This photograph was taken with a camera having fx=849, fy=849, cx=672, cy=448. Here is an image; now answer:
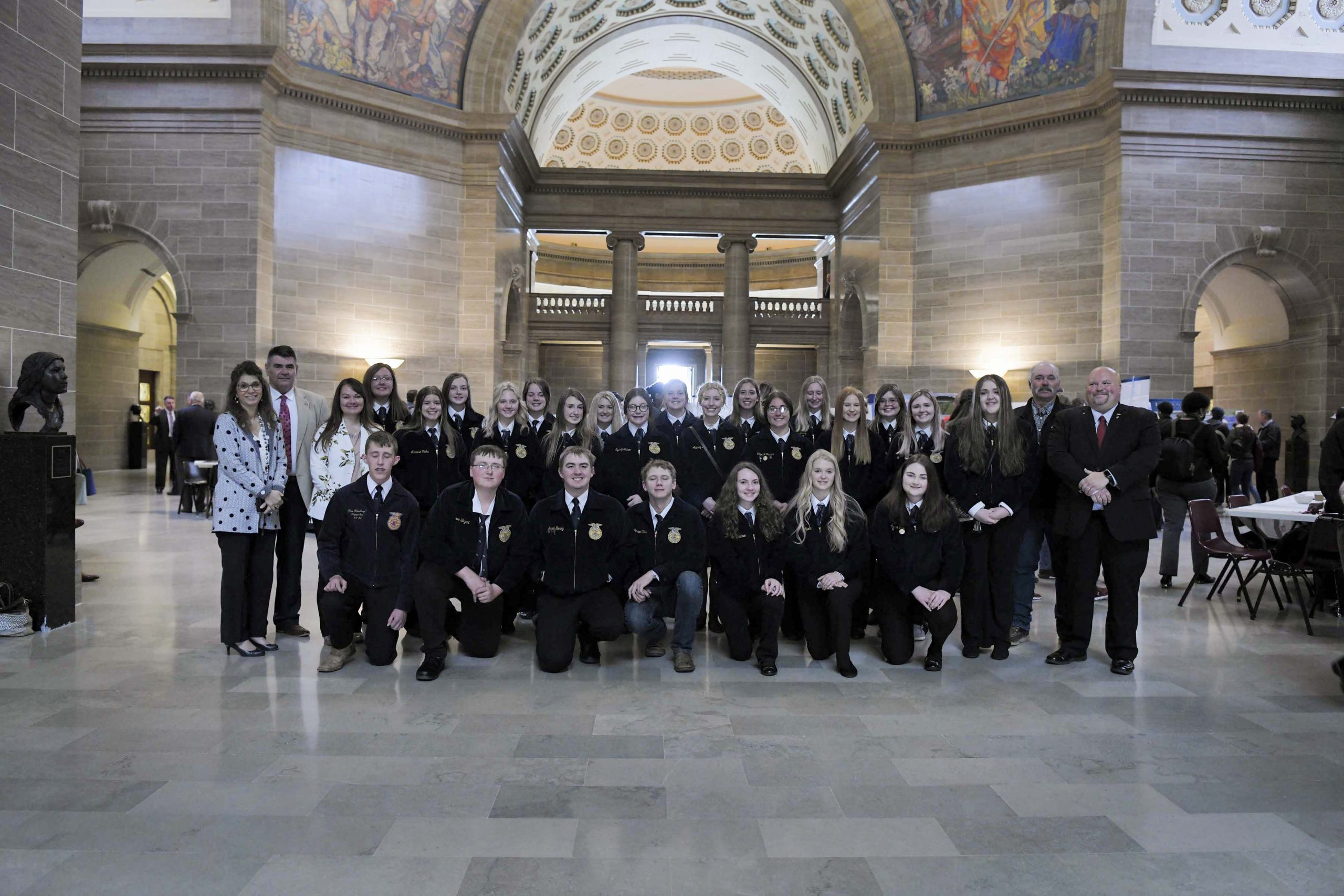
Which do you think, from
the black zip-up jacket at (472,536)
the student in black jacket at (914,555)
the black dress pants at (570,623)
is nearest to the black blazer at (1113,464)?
the student in black jacket at (914,555)

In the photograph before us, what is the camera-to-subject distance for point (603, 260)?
104 ft

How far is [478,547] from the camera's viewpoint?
5.67 m

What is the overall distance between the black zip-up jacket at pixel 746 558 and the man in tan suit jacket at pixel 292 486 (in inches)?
119

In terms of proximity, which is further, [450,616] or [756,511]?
[450,616]

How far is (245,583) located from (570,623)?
2245 millimetres

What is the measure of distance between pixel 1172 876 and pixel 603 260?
30438 millimetres

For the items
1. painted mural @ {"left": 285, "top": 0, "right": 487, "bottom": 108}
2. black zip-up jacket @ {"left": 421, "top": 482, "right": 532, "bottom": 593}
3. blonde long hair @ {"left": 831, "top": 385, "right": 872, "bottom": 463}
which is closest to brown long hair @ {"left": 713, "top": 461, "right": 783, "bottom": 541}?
blonde long hair @ {"left": 831, "top": 385, "right": 872, "bottom": 463}

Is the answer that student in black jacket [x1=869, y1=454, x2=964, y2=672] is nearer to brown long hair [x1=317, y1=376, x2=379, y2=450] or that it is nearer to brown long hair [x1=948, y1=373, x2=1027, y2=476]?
brown long hair [x1=948, y1=373, x2=1027, y2=476]

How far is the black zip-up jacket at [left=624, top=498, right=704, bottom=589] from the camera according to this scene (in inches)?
226

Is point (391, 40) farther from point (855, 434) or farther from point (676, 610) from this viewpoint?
point (676, 610)

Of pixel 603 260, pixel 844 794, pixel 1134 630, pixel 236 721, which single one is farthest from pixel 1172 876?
pixel 603 260

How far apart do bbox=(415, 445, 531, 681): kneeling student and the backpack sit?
655 cm

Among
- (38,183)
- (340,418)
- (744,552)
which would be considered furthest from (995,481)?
(38,183)

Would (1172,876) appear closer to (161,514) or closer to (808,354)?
(161,514)
